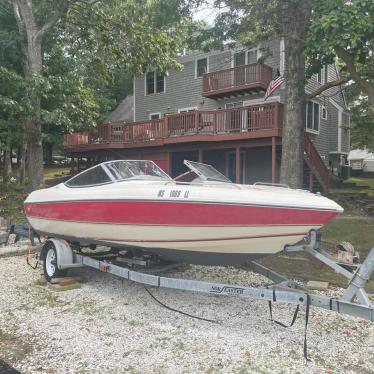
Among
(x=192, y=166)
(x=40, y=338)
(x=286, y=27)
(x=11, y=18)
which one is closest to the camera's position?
(x=40, y=338)

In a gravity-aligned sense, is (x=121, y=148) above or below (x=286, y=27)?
below

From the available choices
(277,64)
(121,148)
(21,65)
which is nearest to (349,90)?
(277,64)

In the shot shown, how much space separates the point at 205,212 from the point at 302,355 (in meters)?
1.83

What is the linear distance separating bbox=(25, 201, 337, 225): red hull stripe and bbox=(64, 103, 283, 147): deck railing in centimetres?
1100

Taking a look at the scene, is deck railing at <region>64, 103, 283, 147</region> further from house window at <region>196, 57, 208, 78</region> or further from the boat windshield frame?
the boat windshield frame

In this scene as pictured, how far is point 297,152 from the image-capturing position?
12023 mm

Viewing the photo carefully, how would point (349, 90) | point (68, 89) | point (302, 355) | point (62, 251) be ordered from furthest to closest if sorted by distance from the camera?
point (349, 90)
point (68, 89)
point (62, 251)
point (302, 355)

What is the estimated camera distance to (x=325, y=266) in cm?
788

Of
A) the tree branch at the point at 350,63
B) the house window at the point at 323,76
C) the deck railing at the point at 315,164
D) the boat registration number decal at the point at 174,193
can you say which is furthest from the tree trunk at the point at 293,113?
the house window at the point at 323,76

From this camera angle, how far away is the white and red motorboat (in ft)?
15.7

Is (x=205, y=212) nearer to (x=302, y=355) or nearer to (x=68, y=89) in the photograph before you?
(x=302, y=355)

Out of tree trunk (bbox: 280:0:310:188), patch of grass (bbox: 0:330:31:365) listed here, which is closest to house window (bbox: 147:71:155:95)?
tree trunk (bbox: 280:0:310:188)

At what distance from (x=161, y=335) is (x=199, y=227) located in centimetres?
130

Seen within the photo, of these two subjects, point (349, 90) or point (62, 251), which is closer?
point (62, 251)
